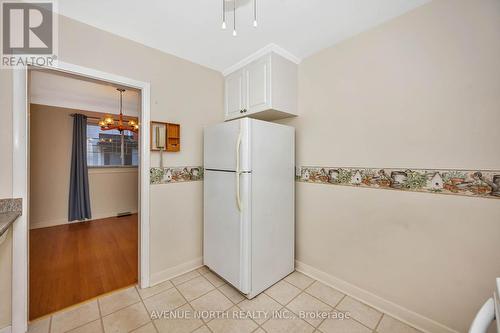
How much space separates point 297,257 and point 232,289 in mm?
816

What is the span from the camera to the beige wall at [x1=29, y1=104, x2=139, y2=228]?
3.72 meters

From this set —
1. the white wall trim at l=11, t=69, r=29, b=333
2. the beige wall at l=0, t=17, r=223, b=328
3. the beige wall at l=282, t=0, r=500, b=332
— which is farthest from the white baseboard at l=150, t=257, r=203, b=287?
the beige wall at l=282, t=0, r=500, b=332

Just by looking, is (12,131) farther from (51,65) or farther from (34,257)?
(34,257)

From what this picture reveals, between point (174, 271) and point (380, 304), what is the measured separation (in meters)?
1.99

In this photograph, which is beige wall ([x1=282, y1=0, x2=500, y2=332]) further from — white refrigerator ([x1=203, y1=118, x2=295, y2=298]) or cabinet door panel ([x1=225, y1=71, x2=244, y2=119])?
cabinet door panel ([x1=225, y1=71, x2=244, y2=119])

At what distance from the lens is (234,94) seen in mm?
2436

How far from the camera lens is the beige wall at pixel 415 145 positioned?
130 centimetres

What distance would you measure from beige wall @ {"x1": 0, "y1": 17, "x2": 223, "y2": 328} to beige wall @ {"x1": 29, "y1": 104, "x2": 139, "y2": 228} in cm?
319

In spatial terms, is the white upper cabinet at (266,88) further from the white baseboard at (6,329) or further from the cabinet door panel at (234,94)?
the white baseboard at (6,329)

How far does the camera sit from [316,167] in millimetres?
2158

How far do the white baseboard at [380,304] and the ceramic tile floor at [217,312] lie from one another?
0.05 meters

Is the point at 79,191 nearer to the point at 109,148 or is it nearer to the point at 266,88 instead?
the point at 109,148

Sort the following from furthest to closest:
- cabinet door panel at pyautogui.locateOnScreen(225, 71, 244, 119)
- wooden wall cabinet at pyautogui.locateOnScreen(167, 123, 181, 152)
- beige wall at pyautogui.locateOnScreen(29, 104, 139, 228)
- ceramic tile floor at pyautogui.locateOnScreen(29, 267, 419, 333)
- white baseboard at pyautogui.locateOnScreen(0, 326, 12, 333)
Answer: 1. beige wall at pyautogui.locateOnScreen(29, 104, 139, 228)
2. cabinet door panel at pyautogui.locateOnScreen(225, 71, 244, 119)
3. wooden wall cabinet at pyautogui.locateOnScreen(167, 123, 181, 152)
4. ceramic tile floor at pyautogui.locateOnScreen(29, 267, 419, 333)
5. white baseboard at pyautogui.locateOnScreen(0, 326, 12, 333)

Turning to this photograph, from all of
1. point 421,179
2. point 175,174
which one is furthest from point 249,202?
point 421,179
